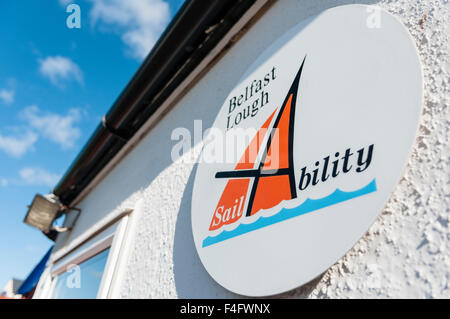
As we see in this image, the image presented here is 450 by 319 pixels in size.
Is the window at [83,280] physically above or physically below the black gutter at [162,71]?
below

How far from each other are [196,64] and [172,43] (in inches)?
7.7

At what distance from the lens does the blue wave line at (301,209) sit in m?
0.72

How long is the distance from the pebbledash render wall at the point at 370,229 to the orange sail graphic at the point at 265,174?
0.24 m

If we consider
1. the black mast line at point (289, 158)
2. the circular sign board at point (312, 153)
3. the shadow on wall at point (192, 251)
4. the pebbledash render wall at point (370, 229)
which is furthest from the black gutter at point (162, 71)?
→ the black mast line at point (289, 158)

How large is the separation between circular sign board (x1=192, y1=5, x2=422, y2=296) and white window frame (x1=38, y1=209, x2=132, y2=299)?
0.87 m

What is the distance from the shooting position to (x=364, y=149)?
75 centimetres

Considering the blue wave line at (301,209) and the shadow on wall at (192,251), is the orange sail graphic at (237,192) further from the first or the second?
the shadow on wall at (192,251)

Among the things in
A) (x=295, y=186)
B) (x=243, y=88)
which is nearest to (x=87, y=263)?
(x=243, y=88)

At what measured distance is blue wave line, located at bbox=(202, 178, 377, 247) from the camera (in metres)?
0.72

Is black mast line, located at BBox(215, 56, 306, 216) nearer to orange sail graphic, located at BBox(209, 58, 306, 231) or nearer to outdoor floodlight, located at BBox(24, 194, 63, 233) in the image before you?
orange sail graphic, located at BBox(209, 58, 306, 231)

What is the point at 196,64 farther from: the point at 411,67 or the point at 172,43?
the point at 411,67

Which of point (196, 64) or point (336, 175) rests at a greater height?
point (196, 64)

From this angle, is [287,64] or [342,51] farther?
[287,64]

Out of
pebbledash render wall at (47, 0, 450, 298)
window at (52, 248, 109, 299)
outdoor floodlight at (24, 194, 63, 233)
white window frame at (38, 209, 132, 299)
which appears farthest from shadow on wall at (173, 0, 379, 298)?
outdoor floodlight at (24, 194, 63, 233)
